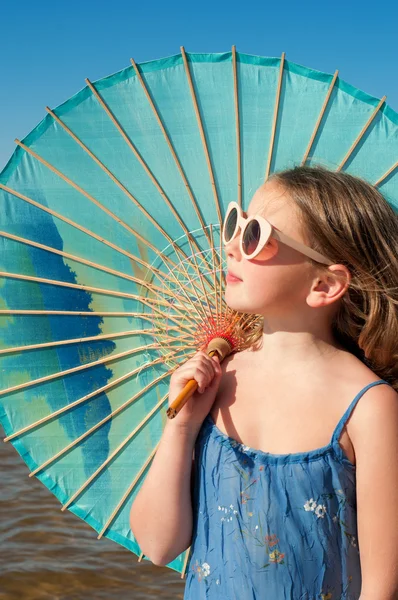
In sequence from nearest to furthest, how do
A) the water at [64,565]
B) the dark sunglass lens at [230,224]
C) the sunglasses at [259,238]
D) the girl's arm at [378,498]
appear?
the girl's arm at [378,498] → the sunglasses at [259,238] → the dark sunglass lens at [230,224] → the water at [64,565]

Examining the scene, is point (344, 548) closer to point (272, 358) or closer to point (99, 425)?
point (272, 358)

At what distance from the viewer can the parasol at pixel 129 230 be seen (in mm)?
2270

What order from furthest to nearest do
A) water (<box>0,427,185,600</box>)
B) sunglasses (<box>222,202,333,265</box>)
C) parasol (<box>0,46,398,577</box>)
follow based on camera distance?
water (<box>0,427,185,600</box>) → parasol (<box>0,46,398,577</box>) → sunglasses (<box>222,202,333,265</box>)

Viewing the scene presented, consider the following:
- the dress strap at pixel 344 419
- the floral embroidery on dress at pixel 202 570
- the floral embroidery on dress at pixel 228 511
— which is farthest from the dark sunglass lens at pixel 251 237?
the floral embroidery on dress at pixel 202 570

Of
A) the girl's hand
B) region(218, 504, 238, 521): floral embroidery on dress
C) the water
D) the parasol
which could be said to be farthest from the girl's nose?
the water

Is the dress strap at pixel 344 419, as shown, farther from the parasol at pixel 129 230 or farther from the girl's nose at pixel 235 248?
the parasol at pixel 129 230

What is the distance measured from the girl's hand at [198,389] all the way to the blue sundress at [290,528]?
0.15 meters

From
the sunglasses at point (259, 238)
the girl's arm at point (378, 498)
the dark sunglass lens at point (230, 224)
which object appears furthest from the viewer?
the dark sunglass lens at point (230, 224)

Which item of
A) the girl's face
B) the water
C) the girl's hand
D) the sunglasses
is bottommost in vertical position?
the water

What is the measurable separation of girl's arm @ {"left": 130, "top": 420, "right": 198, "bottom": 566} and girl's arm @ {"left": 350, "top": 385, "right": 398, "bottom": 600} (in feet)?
1.38

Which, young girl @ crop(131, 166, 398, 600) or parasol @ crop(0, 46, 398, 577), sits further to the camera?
parasol @ crop(0, 46, 398, 577)

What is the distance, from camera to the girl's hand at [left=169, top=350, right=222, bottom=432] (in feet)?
6.02

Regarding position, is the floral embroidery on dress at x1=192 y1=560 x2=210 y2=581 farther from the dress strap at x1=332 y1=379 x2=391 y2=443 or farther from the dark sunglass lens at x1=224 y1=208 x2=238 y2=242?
the dark sunglass lens at x1=224 y1=208 x2=238 y2=242

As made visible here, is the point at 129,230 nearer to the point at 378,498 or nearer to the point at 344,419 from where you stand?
the point at 344,419
